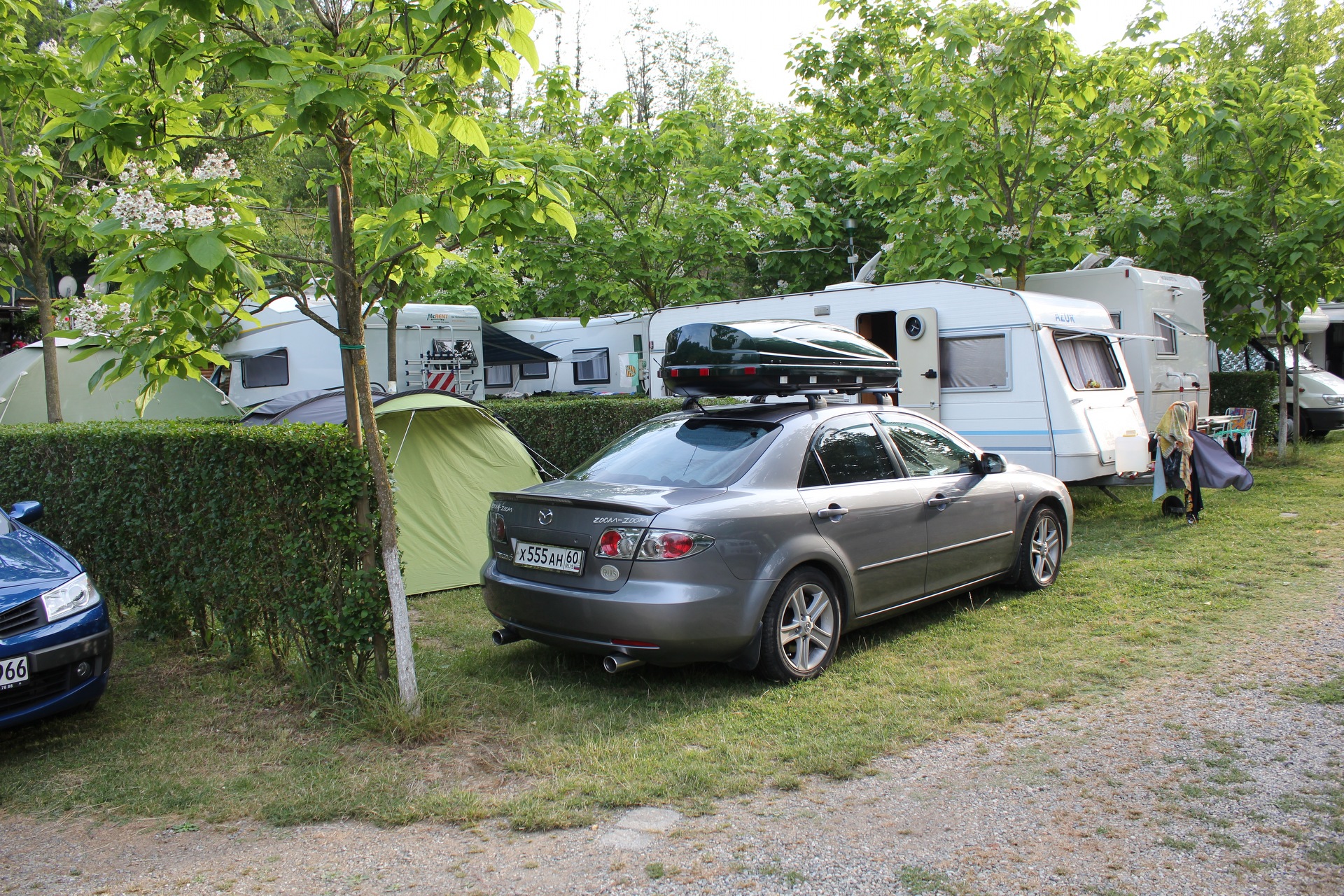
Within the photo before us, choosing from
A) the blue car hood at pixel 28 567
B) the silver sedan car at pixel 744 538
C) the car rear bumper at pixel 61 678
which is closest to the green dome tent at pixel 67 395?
the blue car hood at pixel 28 567

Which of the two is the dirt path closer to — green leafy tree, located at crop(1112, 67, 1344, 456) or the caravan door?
the caravan door

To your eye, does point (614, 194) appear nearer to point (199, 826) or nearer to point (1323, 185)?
point (1323, 185)

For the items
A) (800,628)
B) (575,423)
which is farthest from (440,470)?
(800,628)

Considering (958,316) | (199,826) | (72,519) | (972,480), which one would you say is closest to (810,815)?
(199,826)

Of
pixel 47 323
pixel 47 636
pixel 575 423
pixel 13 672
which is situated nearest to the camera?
pixel 13 672

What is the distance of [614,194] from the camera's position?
14.7m

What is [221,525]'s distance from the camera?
17.7 feet

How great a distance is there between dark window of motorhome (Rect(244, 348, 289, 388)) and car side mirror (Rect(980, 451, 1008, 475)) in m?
12.9

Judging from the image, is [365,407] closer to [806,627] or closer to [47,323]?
[806,627]

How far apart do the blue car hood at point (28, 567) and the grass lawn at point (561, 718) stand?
767 mm

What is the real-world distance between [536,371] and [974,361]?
12.2 metres

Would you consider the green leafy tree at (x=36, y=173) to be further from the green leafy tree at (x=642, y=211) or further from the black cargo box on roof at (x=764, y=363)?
the green leafy tree at (x=642, y=211)

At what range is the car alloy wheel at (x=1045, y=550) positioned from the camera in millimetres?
7131

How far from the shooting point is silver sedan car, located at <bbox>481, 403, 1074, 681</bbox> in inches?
184
